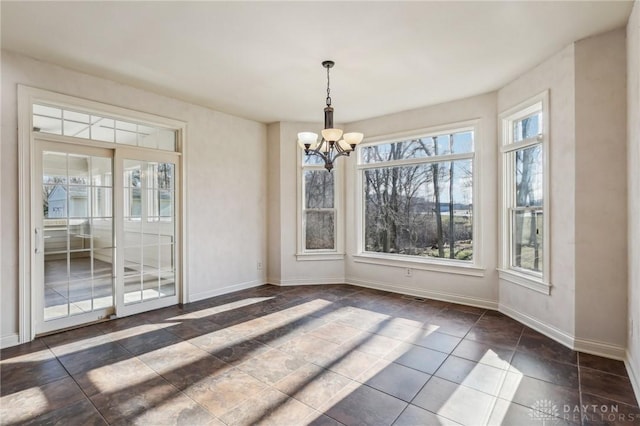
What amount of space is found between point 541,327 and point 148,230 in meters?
4.97

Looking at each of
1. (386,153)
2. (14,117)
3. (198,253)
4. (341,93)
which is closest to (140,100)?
(14,117)

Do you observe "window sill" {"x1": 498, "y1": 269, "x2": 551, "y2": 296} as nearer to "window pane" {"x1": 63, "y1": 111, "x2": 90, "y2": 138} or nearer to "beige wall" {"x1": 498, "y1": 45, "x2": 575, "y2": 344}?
"beige wall" {"x1": 498, "y1": 45, "x2": 575, "y2": 344}

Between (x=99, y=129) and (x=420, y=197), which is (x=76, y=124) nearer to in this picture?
(x=99, y=129)

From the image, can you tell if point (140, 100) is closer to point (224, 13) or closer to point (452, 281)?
point (224, 13)

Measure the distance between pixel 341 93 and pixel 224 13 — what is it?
2079 mm

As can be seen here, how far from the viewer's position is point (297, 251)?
5.79 metres

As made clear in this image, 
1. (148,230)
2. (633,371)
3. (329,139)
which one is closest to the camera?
(633,371)

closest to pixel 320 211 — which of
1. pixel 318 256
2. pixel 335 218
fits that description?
pixel 335 218

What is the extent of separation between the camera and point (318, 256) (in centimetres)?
583

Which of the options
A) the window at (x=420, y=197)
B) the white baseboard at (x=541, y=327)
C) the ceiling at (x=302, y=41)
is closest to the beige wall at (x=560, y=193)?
the white baseboard at (x=541, y=327)

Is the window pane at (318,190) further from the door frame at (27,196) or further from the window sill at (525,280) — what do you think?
the door frame at (27,196)

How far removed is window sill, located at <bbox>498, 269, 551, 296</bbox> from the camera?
137 inches

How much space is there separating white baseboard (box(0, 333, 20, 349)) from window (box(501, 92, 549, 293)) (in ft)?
18.1

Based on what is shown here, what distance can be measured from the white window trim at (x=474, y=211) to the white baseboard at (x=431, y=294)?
34cm
